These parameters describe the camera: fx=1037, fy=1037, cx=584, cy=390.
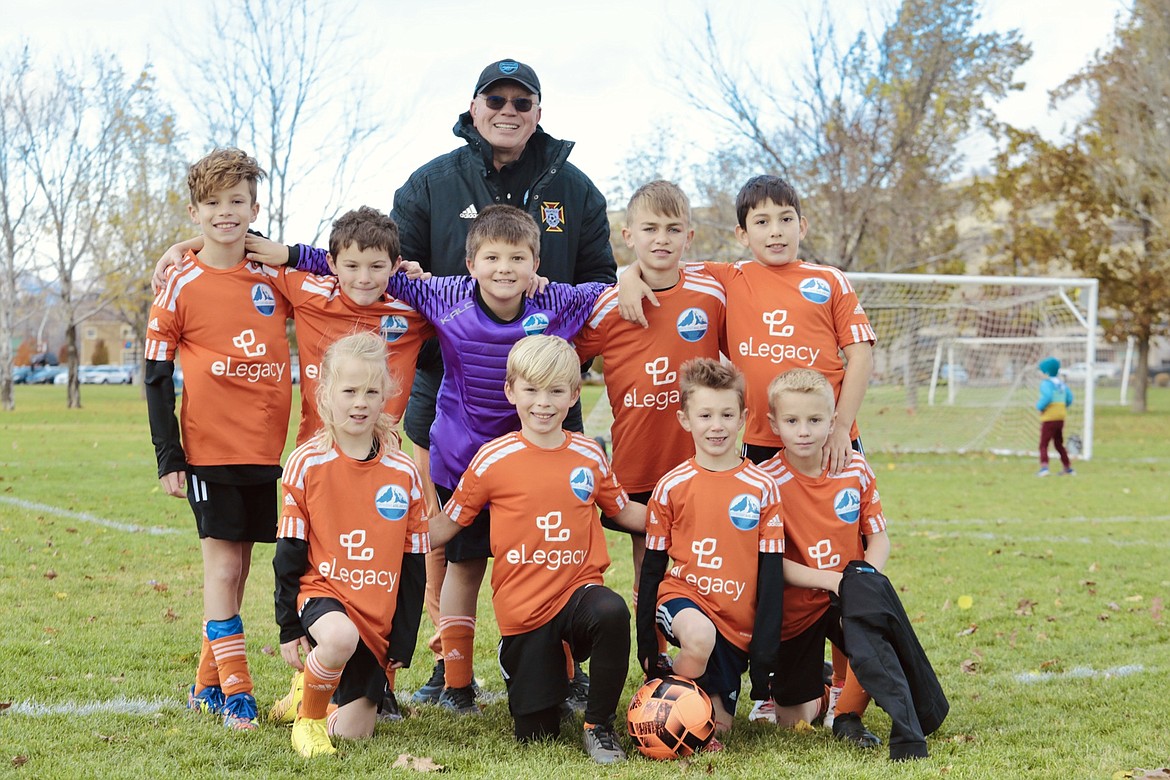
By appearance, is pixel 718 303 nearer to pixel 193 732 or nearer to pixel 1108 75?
pixel 193 732

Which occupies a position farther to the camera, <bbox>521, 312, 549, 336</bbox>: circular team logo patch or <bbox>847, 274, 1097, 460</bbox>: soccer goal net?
<bbox>847, 274, 1097, 460</bbox>: soccer goal net

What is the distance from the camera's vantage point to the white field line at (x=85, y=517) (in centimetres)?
873

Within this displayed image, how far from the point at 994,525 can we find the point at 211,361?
7739 mm

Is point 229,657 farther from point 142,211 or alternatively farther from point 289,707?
point 142,211

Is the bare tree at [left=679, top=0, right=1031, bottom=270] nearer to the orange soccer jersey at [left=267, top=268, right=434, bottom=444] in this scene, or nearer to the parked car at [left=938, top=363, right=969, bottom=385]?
the parked car at [left=938, top=363, right=969, bottom=385]

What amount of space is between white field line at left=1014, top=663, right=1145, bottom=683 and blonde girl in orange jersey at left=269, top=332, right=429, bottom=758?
295 cm

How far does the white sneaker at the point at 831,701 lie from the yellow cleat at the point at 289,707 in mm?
2101

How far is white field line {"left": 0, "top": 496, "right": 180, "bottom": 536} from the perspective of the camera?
8727 millimetres

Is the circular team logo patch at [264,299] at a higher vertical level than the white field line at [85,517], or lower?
higher

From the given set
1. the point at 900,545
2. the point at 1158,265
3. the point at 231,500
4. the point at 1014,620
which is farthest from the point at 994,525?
the point at 1158,265

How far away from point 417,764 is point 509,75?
2.86 meters

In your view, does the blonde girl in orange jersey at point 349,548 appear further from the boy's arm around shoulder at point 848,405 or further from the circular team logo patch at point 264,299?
the boy's arm around shoulder at point 848,405

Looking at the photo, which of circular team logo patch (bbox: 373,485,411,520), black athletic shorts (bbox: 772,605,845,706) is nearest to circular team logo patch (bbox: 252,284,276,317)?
circular team logo patch (bbox: 373,485,411,520)

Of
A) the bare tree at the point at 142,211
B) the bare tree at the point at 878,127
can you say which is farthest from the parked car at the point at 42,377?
the bare tree at the point at 878,127
